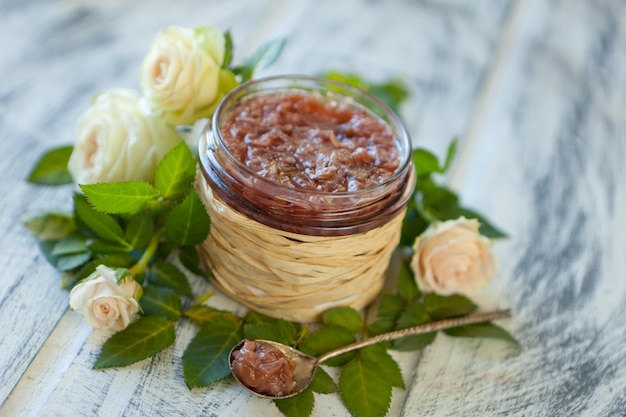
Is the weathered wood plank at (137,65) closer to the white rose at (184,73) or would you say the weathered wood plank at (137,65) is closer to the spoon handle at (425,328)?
the spoon handle at (425,328)

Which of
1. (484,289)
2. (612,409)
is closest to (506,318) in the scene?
(484,289)

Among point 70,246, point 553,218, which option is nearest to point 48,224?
point 70,246

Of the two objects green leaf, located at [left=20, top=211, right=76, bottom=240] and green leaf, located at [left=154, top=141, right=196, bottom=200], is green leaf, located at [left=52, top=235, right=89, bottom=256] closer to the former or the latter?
green leaf, located at [left=20, top=211, right=76, bottom=240]

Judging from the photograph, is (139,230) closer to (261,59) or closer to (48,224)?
(48,224)

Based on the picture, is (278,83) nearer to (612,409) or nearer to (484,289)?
(484,289)

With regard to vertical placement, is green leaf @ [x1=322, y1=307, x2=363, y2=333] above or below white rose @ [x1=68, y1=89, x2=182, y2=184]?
below

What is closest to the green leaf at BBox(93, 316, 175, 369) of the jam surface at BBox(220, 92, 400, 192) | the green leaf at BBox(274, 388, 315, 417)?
the green leaf at BBox(274, 388, 315, 417)
